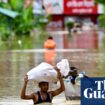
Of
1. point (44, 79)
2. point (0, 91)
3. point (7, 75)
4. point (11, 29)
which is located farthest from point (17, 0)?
point (44, 79)

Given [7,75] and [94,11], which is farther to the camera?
[94,11]

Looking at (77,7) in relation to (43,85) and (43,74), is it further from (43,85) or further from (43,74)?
(43,74)

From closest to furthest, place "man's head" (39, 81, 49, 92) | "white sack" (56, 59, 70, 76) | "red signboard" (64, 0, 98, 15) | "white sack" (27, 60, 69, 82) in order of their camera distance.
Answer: "white sack" (27, 60, 69, 82) < "man's head" (39, 81, 49, 92) < "white sack" (56, 59, 70, 76) < "red signboard" (64, 0, 98, 15)

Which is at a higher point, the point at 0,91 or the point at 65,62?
the point at 65,62

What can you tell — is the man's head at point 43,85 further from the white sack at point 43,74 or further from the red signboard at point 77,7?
the red signboard at point 77,7

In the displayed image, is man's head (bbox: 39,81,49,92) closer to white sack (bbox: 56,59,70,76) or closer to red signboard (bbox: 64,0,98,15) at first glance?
white sack (bbox: 56,59,70,76)

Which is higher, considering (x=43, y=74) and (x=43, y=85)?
(x=43, y=74)

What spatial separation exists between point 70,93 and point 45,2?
3052 inches

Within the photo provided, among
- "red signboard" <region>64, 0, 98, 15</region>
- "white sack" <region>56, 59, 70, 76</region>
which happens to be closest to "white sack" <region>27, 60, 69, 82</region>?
"white sack" <region>56, 59, 70, 76</region>

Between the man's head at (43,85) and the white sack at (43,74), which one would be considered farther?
the man's head at (43,85)

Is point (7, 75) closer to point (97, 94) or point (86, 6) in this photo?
point (97, 94)

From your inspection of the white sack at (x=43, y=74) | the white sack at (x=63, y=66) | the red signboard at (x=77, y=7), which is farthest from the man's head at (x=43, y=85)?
the red signboard at (x=77, y=7)

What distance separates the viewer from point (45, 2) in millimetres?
87500

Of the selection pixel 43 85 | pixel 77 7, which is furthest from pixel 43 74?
pixel 77 7
